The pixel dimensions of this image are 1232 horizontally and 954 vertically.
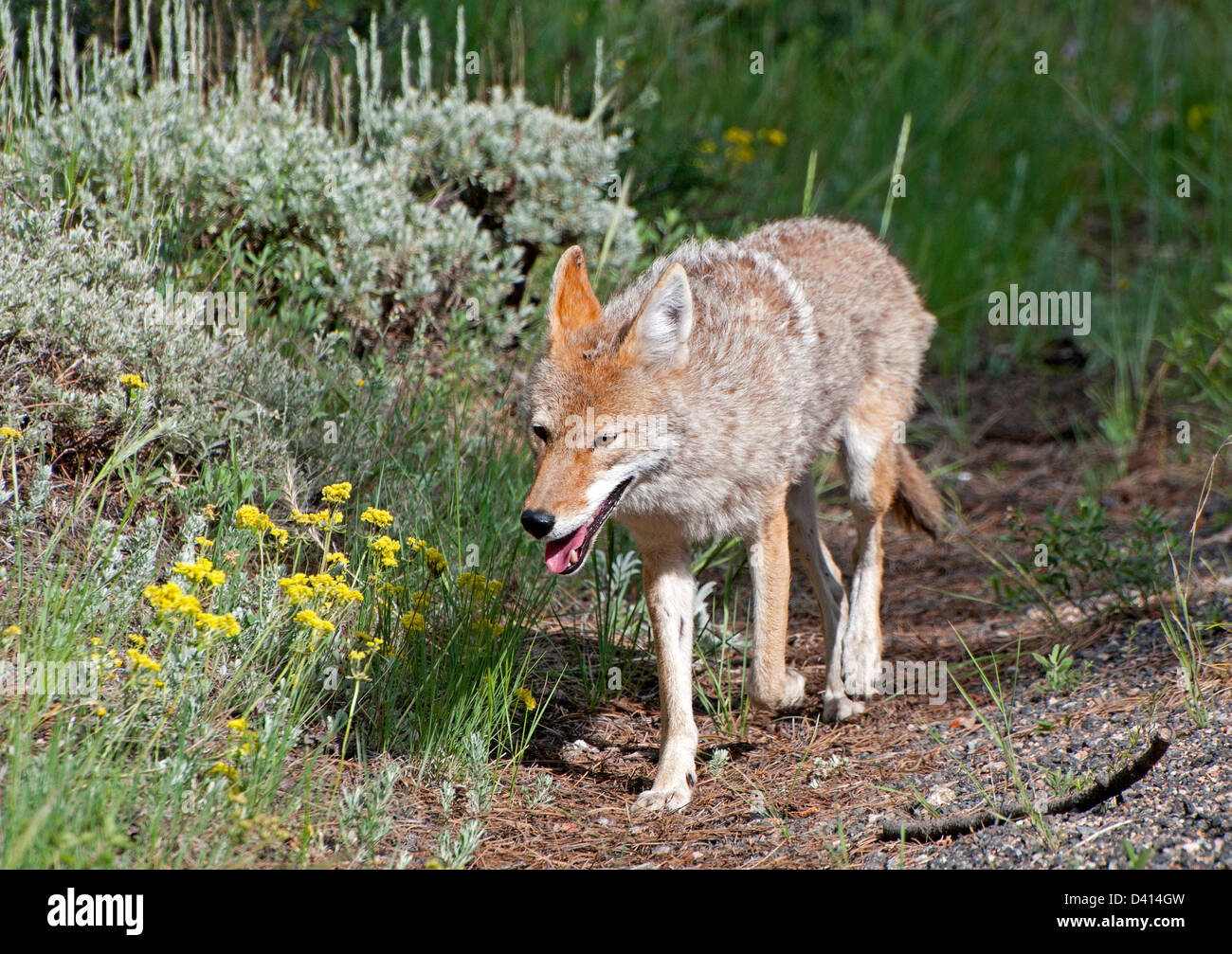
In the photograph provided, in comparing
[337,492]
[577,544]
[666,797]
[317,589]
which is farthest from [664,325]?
[666,797]

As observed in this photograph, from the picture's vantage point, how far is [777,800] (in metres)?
4.32

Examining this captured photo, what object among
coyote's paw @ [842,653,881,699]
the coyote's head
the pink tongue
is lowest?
coyote's paw @ [842,653,881,699]

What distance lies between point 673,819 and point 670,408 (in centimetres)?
147

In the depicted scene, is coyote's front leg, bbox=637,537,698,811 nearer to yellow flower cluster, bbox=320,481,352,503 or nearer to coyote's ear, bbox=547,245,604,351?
coyote's ear, bbox=547,245,604,351

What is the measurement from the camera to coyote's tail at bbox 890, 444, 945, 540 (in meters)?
5.97

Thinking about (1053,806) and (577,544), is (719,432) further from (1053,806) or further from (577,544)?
(1053,806)

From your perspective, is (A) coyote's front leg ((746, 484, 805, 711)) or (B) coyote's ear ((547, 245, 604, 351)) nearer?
(B) coyote's ear ((547, 245, 604, 351))

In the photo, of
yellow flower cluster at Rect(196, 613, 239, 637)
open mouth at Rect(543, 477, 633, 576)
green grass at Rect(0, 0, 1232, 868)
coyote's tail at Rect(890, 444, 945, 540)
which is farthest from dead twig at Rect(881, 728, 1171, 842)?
coyote's tail at Rect(890, 444, 945, 540)

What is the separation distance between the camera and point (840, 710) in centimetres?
516

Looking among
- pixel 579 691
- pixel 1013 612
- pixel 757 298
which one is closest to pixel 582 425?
pixel 757 298

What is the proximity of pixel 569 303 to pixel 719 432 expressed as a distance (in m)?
0.77

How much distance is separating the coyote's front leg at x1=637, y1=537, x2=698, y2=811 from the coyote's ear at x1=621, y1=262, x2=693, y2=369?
2.34 ft

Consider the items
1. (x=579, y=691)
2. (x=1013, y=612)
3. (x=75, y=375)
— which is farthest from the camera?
(x=1013, y=612)
